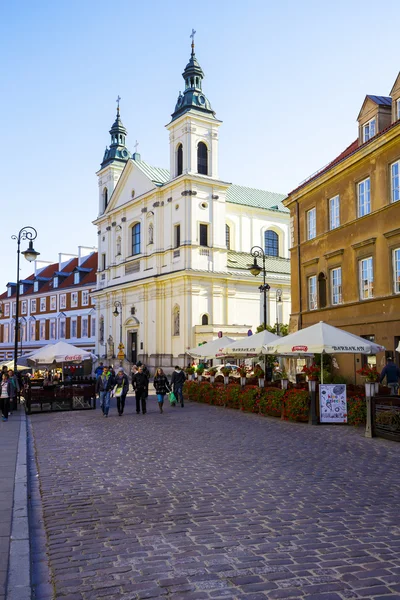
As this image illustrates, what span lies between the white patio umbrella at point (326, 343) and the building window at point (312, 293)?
1119cm

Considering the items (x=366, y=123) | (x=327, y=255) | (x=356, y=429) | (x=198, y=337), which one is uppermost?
(x=366, y=123)

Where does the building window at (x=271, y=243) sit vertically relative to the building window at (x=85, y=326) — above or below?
above

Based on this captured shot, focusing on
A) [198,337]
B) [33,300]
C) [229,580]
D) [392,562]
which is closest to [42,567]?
[229,580]

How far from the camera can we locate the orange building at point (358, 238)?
2261 centimetres

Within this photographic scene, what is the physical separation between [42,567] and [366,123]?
79.2 ft

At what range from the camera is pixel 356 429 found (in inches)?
611

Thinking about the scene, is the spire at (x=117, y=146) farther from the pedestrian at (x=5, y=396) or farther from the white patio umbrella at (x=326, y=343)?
the white patio umbrella at (x=326, y=343)

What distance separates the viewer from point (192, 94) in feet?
172

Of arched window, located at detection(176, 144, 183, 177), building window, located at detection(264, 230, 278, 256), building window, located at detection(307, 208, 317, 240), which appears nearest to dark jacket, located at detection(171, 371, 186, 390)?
building window, located at detection(307, 208, 317, 240)

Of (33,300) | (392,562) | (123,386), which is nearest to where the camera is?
(392,562)

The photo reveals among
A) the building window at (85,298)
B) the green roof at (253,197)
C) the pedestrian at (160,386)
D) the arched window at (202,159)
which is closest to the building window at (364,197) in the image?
the pedestrian at (160,386)

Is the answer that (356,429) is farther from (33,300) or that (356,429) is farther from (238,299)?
(33,300)

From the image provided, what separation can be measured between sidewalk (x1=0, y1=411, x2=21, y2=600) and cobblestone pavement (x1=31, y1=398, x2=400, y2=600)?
17.1 inches

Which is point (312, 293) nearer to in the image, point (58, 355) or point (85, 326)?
point (58, 355)
